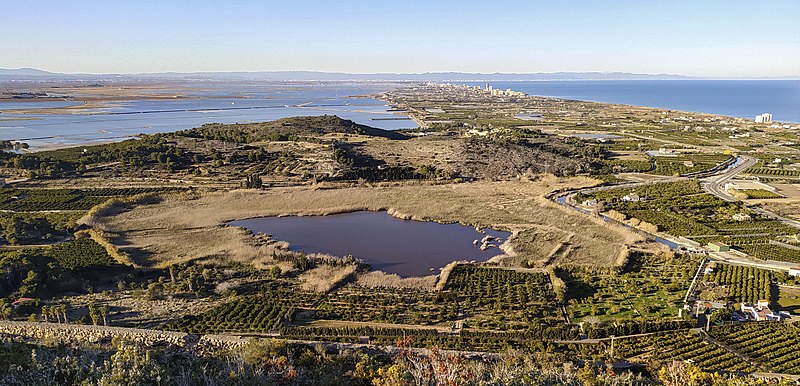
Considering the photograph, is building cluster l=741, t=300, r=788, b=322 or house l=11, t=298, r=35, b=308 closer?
building cluster l=741, t=300, r=788, b=322

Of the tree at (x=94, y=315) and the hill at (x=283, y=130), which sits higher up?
the hill at (x=283, y=130)

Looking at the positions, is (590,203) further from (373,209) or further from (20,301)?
(20,301)

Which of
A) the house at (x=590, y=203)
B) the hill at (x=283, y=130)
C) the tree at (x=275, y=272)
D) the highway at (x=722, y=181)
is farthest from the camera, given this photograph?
the hill at (x=283, y=130)

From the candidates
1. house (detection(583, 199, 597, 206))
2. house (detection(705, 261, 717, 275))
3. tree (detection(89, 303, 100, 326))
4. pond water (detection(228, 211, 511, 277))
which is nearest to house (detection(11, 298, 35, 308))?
tree (detection(89, 303, 100, 326))

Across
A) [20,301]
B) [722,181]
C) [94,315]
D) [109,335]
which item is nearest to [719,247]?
[722,181]

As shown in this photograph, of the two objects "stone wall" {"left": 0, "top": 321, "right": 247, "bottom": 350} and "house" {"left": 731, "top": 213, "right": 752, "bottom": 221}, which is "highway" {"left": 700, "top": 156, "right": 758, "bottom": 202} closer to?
"house" {"left": 731, "top": 213, "right": 752, "bottom": 221}

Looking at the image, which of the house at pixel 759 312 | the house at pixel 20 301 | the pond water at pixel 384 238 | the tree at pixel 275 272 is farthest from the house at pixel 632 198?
the house at pixel 20 301

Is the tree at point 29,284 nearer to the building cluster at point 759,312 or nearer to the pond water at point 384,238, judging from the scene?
the pond water at point 384,238
